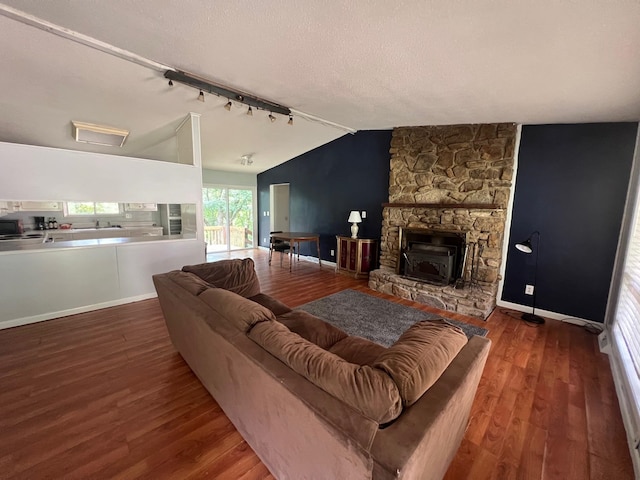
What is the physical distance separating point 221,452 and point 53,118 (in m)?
4.24

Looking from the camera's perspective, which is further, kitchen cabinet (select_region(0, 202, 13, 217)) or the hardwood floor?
kitchen cabinet (select_region(0, 202, 13, 217))

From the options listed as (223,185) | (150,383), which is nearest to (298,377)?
(150,383)

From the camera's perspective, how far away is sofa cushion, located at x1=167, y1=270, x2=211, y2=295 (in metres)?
1.87

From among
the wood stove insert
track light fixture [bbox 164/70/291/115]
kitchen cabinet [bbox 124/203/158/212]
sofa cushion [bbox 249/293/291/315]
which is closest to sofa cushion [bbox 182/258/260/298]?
sofa cushion [bbox 249/293/291/315]

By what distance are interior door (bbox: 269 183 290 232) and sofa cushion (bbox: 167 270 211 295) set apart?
538 centimetres

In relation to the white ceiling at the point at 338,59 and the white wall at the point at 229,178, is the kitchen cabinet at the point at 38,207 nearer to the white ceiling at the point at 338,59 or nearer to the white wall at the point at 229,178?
the white ceiling at the point at 338,59

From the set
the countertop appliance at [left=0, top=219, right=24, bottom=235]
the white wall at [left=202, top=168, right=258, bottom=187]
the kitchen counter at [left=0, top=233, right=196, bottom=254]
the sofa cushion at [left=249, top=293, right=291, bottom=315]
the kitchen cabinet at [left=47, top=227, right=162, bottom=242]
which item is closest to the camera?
the sofa cushion at [left=249, top=293, right=291, bottom=315]

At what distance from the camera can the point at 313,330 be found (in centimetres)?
192

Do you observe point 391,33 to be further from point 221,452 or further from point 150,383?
point 150,383

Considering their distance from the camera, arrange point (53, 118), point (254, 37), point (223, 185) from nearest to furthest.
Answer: point (254, 37) < point (53, 118) < point (223, 185)

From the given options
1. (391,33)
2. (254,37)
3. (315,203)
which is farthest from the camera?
(315,203)

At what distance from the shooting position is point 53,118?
333 centimetres

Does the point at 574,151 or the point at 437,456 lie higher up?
the point at 574,151

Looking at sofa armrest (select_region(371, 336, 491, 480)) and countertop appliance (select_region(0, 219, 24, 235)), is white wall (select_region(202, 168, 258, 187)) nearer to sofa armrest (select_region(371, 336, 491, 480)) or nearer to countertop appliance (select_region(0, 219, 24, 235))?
countertop appliance (select_region(0, 219, 24, 235))
